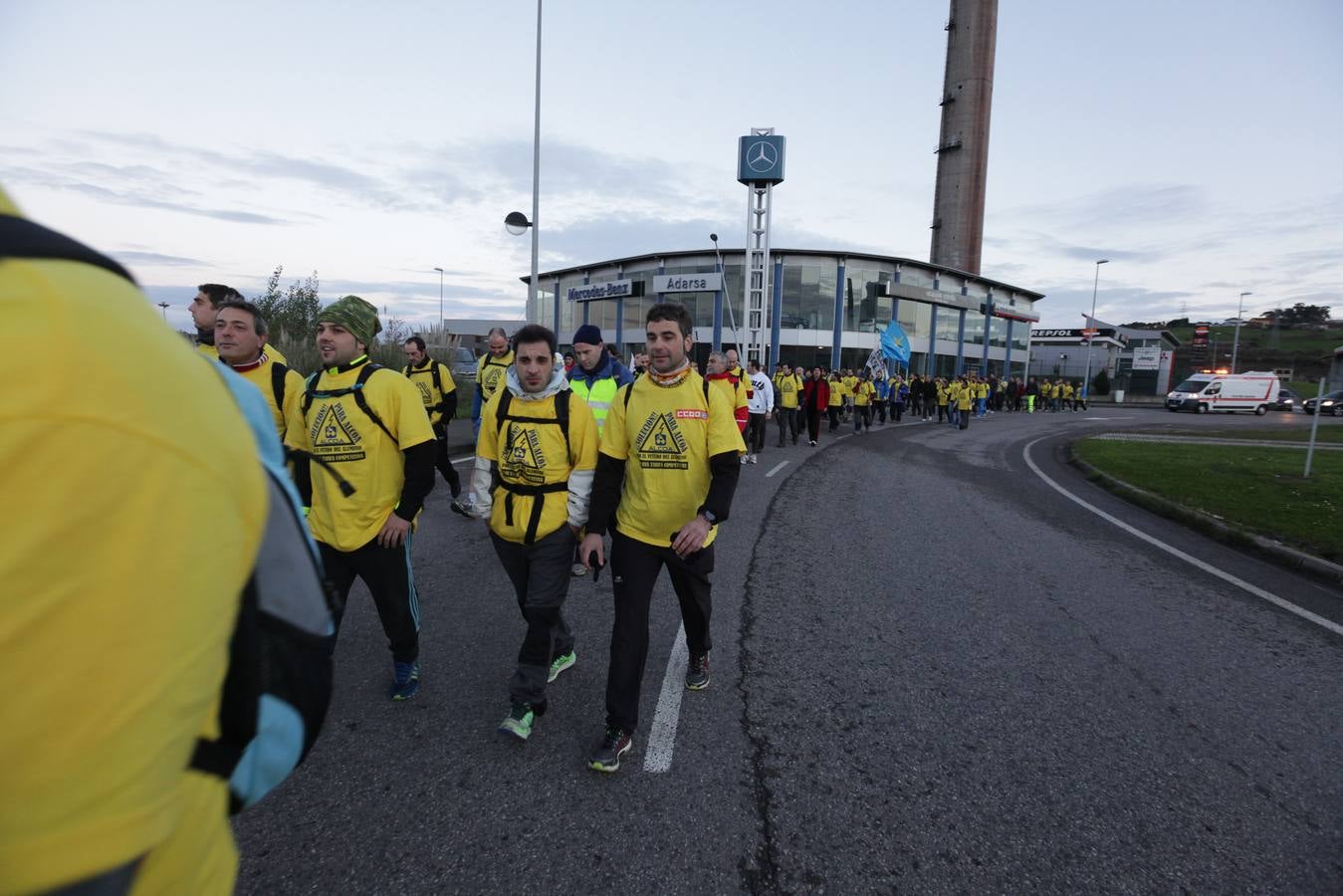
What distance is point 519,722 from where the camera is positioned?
3.34 meters

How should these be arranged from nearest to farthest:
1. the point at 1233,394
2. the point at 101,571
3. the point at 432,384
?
1. the point at 101,571
2. the point at 432,384
3. the point at 1233,394

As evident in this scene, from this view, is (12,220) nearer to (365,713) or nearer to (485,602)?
(365,713)

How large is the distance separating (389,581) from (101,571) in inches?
122

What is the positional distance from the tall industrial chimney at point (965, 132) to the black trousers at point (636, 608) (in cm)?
5918

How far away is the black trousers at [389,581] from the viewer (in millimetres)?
3490

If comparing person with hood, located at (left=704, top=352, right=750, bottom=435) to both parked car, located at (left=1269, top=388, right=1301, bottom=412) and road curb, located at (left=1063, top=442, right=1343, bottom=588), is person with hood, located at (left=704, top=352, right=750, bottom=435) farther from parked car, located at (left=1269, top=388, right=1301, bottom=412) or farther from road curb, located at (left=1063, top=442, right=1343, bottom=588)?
parked car, located at (left=1269, top=388, right=1301, bottom=412)

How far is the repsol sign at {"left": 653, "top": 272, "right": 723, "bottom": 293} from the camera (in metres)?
44.5

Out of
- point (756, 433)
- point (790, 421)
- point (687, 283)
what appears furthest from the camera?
point (687, 283)

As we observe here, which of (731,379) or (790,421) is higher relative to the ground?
(731,379)

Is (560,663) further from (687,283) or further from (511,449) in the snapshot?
(687,283)

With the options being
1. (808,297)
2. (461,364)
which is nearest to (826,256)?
(808,297)

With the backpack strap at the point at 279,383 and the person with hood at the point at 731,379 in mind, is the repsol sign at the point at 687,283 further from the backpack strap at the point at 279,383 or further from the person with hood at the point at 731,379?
the backpack strap at the point at 279,383

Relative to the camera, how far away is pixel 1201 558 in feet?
23.4

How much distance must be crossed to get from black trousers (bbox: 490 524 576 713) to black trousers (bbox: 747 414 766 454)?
10.9m
